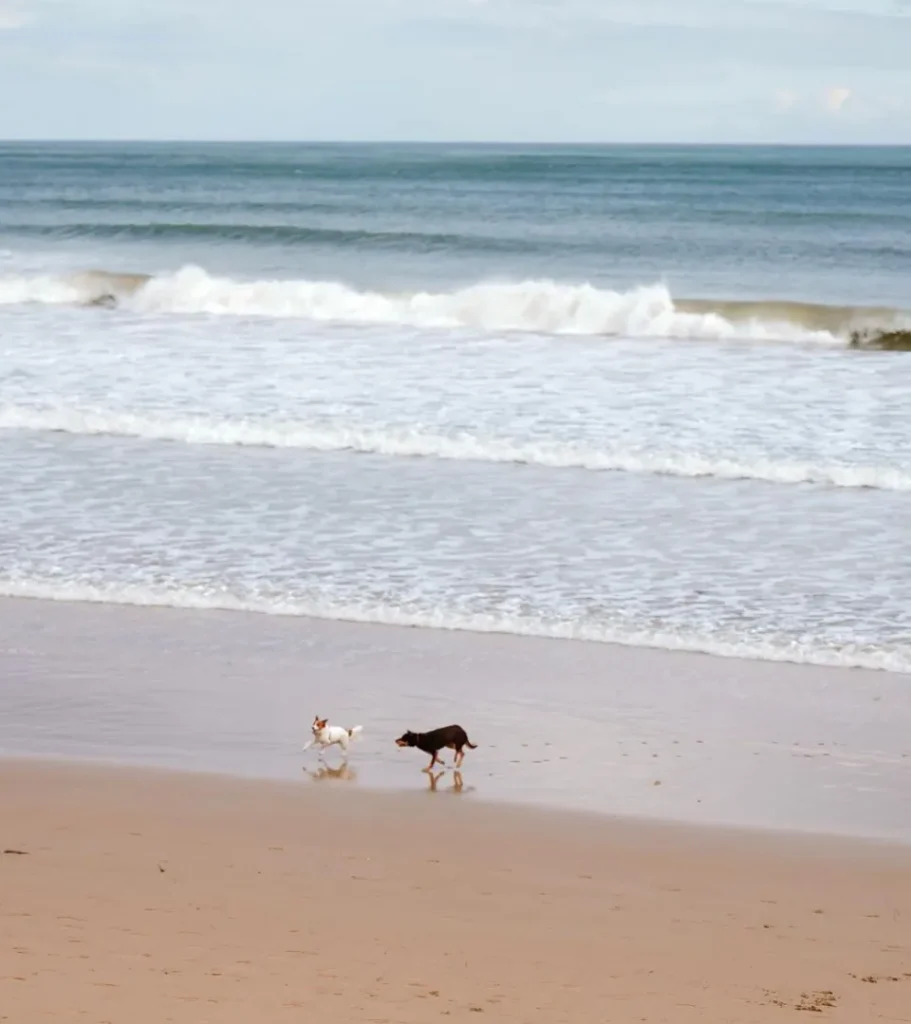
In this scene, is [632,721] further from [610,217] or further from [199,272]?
[610,217]

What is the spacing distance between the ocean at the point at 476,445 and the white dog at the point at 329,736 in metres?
2.17

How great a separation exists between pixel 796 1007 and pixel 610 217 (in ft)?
141

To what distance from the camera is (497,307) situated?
2431cm

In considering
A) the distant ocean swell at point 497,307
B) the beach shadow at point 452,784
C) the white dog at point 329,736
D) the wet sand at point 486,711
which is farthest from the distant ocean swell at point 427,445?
the distant ocean swell at point 497,307

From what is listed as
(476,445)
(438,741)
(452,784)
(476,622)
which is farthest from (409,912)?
(476,445)

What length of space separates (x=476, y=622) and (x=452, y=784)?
253cm

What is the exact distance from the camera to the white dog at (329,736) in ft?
22.4

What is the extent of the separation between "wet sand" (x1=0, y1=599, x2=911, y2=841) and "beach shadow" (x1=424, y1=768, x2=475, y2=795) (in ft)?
0.15

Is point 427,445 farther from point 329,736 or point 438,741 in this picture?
point 438,741

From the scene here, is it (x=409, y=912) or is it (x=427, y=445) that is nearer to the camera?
(x=409, y=912)

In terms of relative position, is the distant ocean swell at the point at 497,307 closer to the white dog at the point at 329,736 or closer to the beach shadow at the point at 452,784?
the white dog at the point at 329,736

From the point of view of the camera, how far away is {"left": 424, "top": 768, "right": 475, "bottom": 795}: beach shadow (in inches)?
257

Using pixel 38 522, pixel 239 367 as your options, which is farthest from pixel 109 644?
pixel 239 367

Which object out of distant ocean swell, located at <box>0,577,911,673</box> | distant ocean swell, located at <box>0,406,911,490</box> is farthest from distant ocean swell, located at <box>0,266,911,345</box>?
distant ocean swell, located at <box>0,577,911,673</box>
